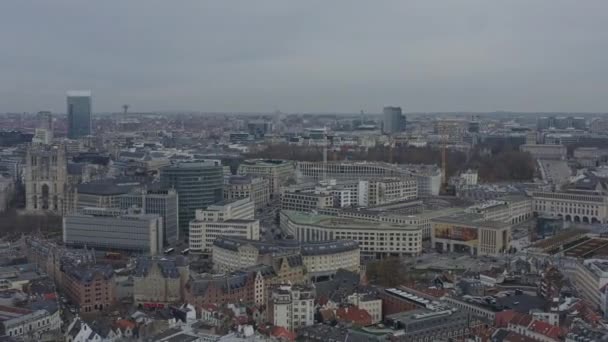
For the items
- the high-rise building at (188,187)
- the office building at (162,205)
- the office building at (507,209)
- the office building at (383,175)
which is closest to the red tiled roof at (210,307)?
the office building at (162,205)

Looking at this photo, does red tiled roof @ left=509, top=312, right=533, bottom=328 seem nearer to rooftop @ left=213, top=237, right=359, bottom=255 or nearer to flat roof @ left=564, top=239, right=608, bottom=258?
rooftop @ left=213, top=237, right=359, bottom=255

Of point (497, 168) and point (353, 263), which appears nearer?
point (353, 263)

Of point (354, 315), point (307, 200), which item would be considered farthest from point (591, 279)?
point (307, 200)

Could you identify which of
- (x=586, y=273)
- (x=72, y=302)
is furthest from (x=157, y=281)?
(x=586, y=273)

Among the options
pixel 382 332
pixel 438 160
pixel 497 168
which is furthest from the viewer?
pixel 438 160

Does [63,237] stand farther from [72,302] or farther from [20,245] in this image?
[72,302]

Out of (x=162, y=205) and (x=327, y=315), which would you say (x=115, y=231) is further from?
(x=327, y=315)
